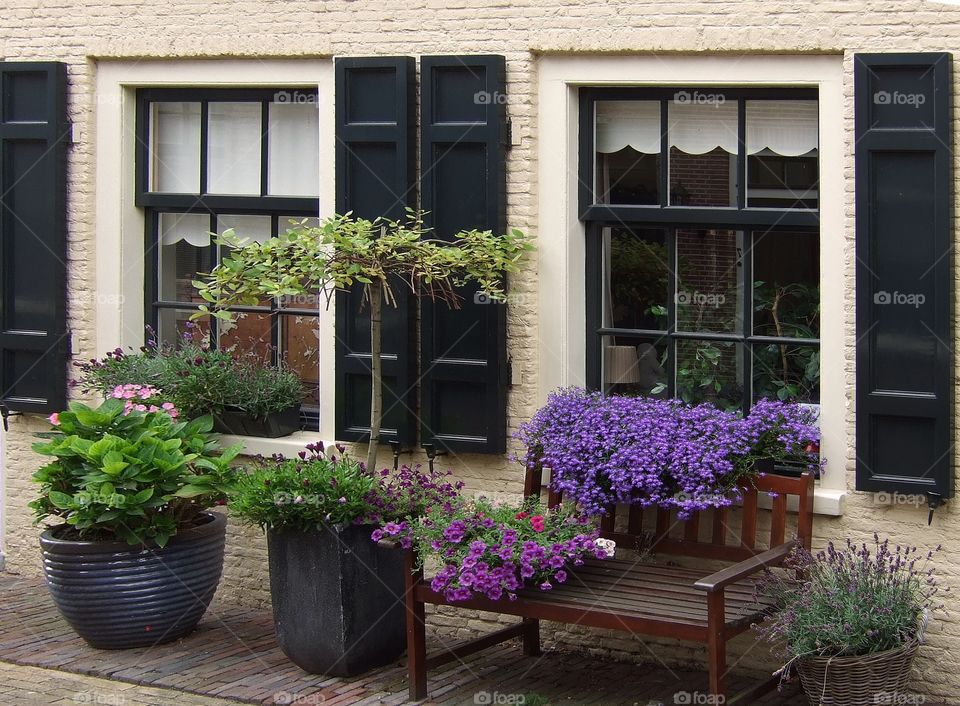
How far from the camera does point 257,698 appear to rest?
642cm

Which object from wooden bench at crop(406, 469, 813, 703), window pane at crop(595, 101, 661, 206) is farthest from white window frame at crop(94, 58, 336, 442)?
window pane at crop(595, 101, 661, 206)

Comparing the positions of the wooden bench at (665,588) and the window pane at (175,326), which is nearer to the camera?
the wooden bench at (665,588)

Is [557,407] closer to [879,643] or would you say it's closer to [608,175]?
[608,175]

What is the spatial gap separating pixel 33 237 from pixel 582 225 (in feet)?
11.2

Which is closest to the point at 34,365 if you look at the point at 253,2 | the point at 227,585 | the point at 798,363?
the point at 227,585

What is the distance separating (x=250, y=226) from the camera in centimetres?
A: 823

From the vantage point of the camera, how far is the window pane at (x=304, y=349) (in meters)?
8.09

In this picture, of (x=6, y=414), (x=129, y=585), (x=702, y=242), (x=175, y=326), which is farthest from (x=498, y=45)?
(x=6, y=414)

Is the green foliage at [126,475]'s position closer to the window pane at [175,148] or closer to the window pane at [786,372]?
the window pane at [175,148]

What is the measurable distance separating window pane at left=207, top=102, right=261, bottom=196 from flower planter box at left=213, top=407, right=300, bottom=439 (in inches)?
50.4

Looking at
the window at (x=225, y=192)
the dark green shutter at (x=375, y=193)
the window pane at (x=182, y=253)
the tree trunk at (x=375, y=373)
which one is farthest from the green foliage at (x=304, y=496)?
the window pane at (x=182, y=253)

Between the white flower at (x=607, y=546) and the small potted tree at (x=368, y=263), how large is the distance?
4.38 feet

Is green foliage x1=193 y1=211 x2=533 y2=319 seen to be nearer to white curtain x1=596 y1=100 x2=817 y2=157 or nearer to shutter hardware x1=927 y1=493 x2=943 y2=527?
white curtain x1=596 y1=100 x2=817 y2=157

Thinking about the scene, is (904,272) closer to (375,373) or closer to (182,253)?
(375,373)
